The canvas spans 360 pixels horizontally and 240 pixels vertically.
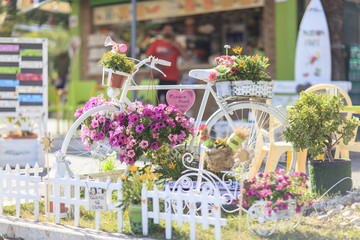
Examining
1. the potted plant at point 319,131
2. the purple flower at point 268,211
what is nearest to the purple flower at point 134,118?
the potted plant at point 319,131

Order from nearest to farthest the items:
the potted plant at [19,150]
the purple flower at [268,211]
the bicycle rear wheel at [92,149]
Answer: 1. the purple flower at [268,211]
2. the bicycle rear wheel at [92,149]
3. the potted plant at [19,150]

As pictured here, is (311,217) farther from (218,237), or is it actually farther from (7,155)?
(7,155)

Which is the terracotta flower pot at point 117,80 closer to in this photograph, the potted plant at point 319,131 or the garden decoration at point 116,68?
the garden decoration at point 116,68

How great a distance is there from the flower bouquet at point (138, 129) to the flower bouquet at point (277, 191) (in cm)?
94

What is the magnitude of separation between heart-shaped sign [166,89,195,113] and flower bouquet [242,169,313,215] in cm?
114

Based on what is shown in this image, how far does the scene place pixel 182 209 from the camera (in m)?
3.91

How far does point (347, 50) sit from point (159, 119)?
617 centimetres

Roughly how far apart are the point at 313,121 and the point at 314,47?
16.9 ft

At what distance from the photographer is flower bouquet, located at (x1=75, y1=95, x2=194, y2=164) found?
472cm

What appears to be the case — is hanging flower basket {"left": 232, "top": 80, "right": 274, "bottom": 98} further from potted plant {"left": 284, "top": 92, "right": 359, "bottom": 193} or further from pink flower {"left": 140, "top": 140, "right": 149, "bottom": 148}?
pink flower {"left": 140, "top": 140, "right": 149, "bottom": 148}

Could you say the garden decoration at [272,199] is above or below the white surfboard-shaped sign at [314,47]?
below

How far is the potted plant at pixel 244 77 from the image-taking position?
15.4 feet

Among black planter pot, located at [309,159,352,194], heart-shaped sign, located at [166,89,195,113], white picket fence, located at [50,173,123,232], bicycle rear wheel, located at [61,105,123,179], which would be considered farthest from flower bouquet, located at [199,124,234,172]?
black planter pot, located at [309,159,352,194]

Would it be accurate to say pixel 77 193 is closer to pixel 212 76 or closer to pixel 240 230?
pixel 240 230
